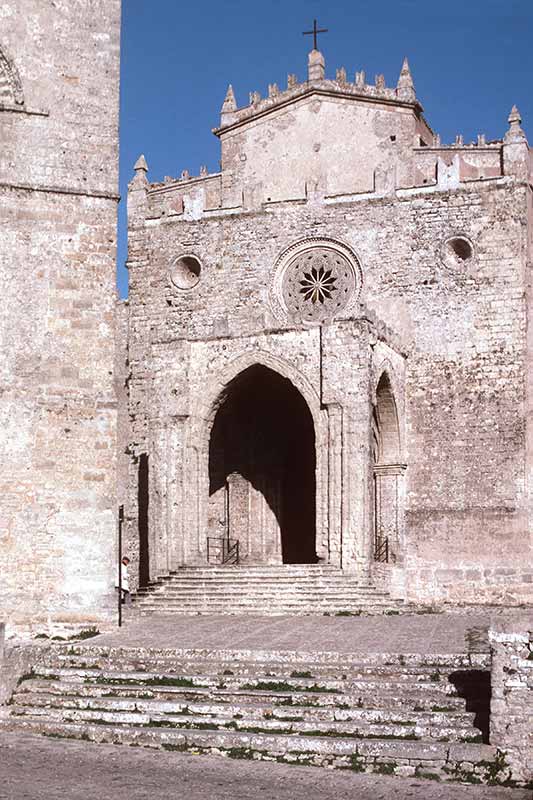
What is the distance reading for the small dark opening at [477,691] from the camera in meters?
10.4

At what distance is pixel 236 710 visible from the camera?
11.2m

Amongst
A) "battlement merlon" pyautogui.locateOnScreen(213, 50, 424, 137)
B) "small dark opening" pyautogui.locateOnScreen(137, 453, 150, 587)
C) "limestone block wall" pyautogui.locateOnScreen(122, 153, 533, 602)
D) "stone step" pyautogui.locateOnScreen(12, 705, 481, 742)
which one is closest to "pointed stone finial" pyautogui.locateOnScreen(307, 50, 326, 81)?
"battlement merlon" pyautogui.locateOnScreen(213, 50, 424, 137)

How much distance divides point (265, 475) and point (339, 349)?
17.6ft

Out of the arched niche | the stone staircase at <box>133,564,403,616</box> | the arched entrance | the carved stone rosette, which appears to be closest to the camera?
the stone staircase at <box>133,564,403,616</box>

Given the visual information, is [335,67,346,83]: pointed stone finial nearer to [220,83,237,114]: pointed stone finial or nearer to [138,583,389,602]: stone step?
[220,83,237,114]: pointed stone finial

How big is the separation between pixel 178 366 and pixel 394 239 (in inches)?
210

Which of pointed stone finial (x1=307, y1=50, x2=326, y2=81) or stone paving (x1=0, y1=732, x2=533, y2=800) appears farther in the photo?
pointed stone finial (x1=307, y1=50, x2=326, y2=81)

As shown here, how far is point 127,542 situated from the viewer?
2602 centimetres

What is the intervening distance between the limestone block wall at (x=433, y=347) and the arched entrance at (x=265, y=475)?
198cm

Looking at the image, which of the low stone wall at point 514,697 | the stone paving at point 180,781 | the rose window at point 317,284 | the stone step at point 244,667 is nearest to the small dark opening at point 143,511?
the rose window at point 317,284

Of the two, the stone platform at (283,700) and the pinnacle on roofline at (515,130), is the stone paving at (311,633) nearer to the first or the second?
the stone platform at (283,700)

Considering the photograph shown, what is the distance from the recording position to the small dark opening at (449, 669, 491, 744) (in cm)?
1041

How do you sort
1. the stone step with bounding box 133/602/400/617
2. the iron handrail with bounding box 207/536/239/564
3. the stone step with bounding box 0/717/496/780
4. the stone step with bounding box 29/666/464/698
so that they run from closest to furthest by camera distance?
the stone step with bounding box 0/717/496/780 → the stone step with bounding box 29/666/464/698 → the stone step with bounding box 133/602/400/617 → the iron handrail with bounding box 207/536/239/564

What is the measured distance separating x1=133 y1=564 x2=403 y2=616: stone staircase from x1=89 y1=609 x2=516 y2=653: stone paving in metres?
0.90
